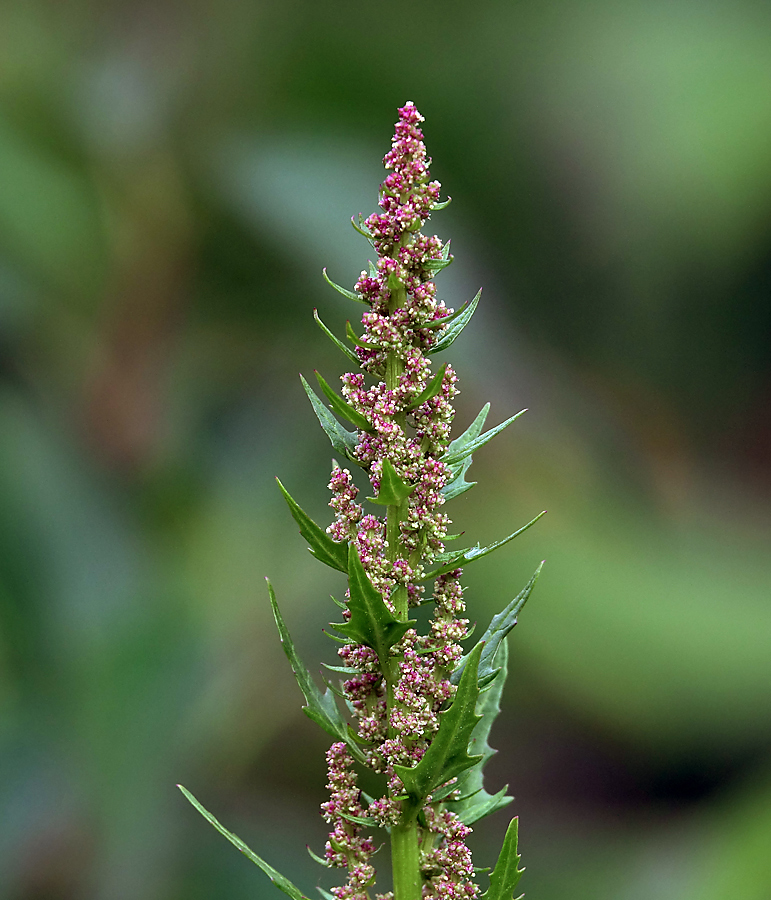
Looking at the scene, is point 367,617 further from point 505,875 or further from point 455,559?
point 505,875

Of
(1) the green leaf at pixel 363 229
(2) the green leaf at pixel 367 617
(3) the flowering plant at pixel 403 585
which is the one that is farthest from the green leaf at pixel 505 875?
(1) the green leaf at pixel 363 229

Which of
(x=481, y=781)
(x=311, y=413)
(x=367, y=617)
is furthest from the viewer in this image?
(x=311, y=413)

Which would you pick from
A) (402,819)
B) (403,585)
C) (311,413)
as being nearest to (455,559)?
(403,585)

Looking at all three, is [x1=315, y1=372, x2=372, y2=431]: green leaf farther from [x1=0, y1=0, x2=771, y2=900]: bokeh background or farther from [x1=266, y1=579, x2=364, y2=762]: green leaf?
[x1=0, y1=0, x2=771, y2=900]: bokeh background

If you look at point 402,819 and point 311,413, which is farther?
point 311,413

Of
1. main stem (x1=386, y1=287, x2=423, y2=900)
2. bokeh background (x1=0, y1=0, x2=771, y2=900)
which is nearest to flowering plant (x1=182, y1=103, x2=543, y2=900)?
main stem (x1=386, y1=287, x2=423, y2=900)

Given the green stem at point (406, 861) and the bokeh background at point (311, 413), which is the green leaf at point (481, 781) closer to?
the green stem at point (406, 861)

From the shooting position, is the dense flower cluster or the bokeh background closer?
the dense flower cluster
